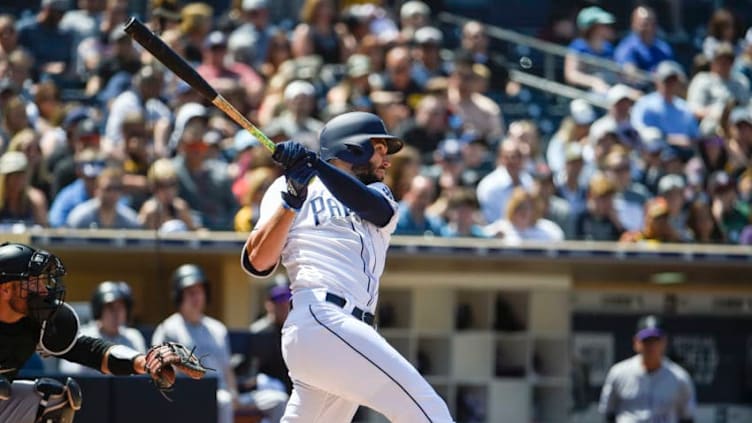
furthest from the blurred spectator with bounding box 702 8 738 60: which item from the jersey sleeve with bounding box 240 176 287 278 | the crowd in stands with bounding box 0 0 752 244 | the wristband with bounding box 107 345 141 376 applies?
the wristband with bounding box 107 345 141 376

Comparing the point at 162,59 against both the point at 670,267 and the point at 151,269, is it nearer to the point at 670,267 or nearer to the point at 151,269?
the point at 151,269

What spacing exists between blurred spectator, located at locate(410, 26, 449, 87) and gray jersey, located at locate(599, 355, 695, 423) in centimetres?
305

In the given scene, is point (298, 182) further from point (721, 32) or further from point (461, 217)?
point (721, 32)

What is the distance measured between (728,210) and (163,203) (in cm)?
407

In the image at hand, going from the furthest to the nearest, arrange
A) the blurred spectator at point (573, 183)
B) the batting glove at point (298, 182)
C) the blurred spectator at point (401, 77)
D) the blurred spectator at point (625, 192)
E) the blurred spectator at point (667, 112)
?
the blurred spectator at point (667, 112), the blurred spectator at point (401, 77), the blurred spectator at point (573, 183), the blurred spectator at point (625, 192), the batting glove at point (298, 182)

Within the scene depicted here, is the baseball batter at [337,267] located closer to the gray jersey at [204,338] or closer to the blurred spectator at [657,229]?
the gray jersey at [204,338]

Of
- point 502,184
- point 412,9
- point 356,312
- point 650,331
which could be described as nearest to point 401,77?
→ point 412,9

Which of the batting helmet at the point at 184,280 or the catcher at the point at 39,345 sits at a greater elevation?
the batting helmet at the point at 184,280

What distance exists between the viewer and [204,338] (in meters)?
9.07

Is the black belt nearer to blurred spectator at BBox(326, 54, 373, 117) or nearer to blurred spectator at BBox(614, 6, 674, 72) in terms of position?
blurred spectator at BBox(326, 54, 373, 117)

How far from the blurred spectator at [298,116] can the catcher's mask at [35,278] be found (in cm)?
576

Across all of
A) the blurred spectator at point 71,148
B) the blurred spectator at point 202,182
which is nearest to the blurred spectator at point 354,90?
the blurred spectator at point 202,182

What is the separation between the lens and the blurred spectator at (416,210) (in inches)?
417

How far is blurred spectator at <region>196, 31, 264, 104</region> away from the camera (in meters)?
11.8
